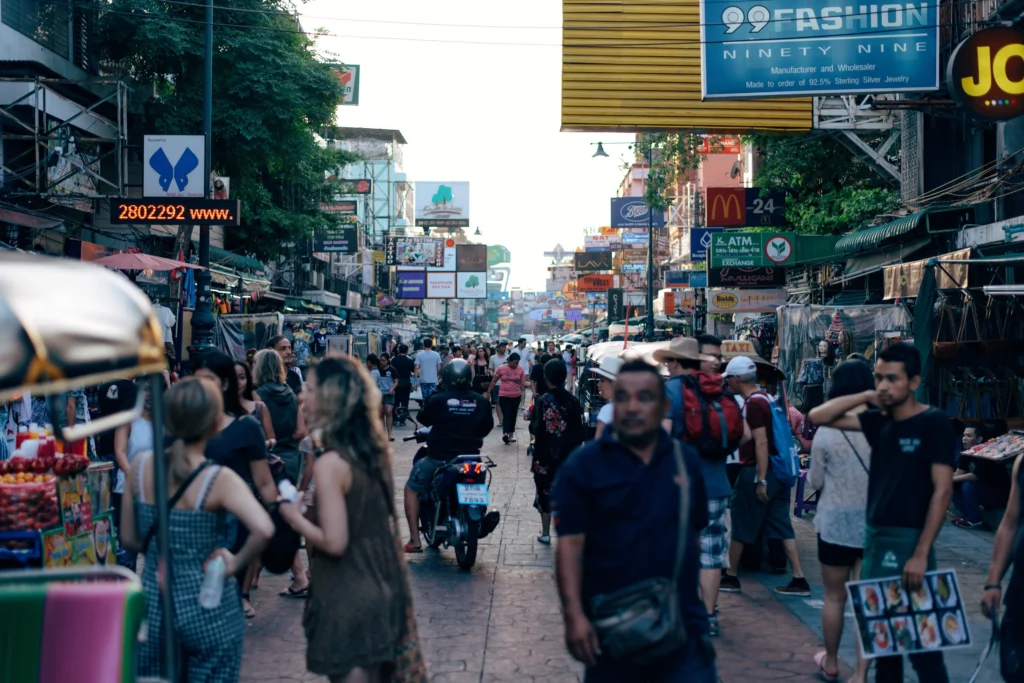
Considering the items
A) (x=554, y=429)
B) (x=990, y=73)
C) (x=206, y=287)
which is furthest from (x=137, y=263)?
(x=990, y=73)

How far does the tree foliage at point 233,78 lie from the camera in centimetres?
2545

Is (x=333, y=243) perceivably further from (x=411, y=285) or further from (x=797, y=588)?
(x=797, y=588)

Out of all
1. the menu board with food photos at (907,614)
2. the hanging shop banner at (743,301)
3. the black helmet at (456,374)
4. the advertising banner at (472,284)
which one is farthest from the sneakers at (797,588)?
the advertising banner at (472,284)

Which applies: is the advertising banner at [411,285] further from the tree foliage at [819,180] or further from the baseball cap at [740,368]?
the baseball cap at [740,368]

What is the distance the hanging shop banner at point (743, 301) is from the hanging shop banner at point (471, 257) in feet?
148

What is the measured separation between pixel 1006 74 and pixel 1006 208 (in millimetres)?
3466

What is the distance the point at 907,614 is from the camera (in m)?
5.00

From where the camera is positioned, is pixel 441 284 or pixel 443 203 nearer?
pixel 441 284

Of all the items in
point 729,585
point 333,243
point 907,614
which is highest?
point 333,243

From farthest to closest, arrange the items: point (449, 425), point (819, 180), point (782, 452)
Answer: point (819, 180)
point (449, 425)
point (782, 452)

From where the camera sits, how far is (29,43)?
69.2ft

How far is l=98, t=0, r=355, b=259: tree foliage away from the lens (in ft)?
83.5

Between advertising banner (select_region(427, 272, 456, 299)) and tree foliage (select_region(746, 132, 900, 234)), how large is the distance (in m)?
41.3

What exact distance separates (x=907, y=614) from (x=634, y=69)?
10816 millimetres
